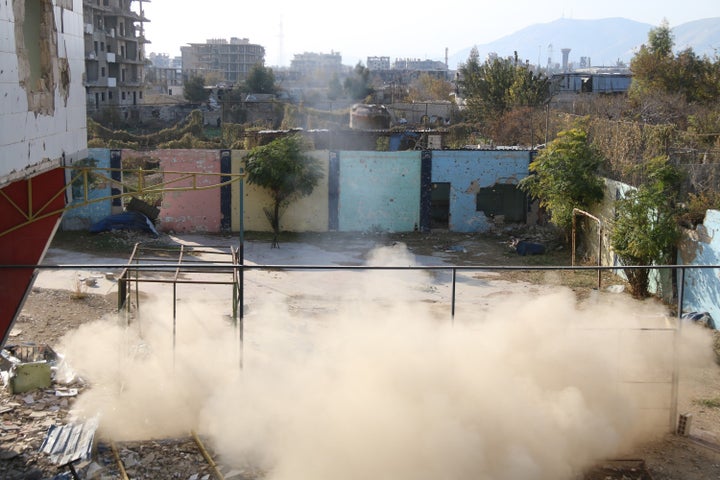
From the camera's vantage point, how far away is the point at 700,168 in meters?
14.8

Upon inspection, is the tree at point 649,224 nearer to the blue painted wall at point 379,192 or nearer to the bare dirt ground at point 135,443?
the bare dirt ground at point 135,443

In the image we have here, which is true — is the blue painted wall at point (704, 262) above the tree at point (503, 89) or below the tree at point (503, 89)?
below

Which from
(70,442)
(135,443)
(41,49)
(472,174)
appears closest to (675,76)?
(472,174)

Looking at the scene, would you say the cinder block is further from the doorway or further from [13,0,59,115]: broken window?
the doorway

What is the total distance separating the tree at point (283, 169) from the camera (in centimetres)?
2047

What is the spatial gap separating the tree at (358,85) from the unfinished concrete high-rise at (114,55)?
1723 centimetres

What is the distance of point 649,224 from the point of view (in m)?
14.5

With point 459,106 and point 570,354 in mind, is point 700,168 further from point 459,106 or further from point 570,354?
point 459,106

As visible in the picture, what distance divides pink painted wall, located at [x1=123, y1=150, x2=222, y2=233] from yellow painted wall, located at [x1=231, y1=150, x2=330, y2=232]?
23.0 inches

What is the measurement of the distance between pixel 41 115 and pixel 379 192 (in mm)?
14077

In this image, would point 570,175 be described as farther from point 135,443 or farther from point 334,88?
point 334,88

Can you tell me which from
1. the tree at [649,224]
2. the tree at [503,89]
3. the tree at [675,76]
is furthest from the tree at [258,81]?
the tree at [649,224]

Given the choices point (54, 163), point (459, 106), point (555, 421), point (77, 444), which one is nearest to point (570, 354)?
point (555, 421)

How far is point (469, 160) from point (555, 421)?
14.0 meters
